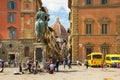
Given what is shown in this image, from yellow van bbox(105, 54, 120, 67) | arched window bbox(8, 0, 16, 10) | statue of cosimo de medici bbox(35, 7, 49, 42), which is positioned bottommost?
yellow van bbox(105, 54, 120, 67)

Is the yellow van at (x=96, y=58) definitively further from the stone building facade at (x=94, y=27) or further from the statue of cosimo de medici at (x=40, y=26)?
the statue of cosimo de medici at (x=40, y=26)

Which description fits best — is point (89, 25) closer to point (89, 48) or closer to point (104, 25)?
point (104, 25)

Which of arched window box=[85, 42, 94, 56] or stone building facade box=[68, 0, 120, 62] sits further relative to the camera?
arched window box=[85, 42, 94, 56]

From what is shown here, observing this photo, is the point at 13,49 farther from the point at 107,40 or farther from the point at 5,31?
the point at 107,40

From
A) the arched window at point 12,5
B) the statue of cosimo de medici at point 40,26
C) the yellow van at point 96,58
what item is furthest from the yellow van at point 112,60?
the arched window at point 12,5

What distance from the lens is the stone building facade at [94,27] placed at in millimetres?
63219

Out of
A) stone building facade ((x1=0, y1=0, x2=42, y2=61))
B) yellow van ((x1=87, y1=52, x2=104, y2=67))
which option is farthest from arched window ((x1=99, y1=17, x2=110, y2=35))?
stone building facade ((x1=0, y1=0, x2=42, y2=61))

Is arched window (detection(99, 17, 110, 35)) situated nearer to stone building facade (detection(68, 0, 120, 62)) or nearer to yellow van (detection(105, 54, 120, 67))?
stone building facade (detection(68, 0, 120, 62))

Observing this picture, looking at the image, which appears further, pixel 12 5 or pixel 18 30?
pixel 12 5

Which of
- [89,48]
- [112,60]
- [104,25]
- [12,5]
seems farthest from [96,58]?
[12,5]

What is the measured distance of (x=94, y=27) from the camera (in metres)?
63.4

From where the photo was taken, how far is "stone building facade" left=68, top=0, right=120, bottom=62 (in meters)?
63.2

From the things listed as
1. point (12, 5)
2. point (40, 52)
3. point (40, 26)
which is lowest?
point (40, 52)

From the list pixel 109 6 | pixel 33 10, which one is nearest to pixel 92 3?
pixel 109 6
